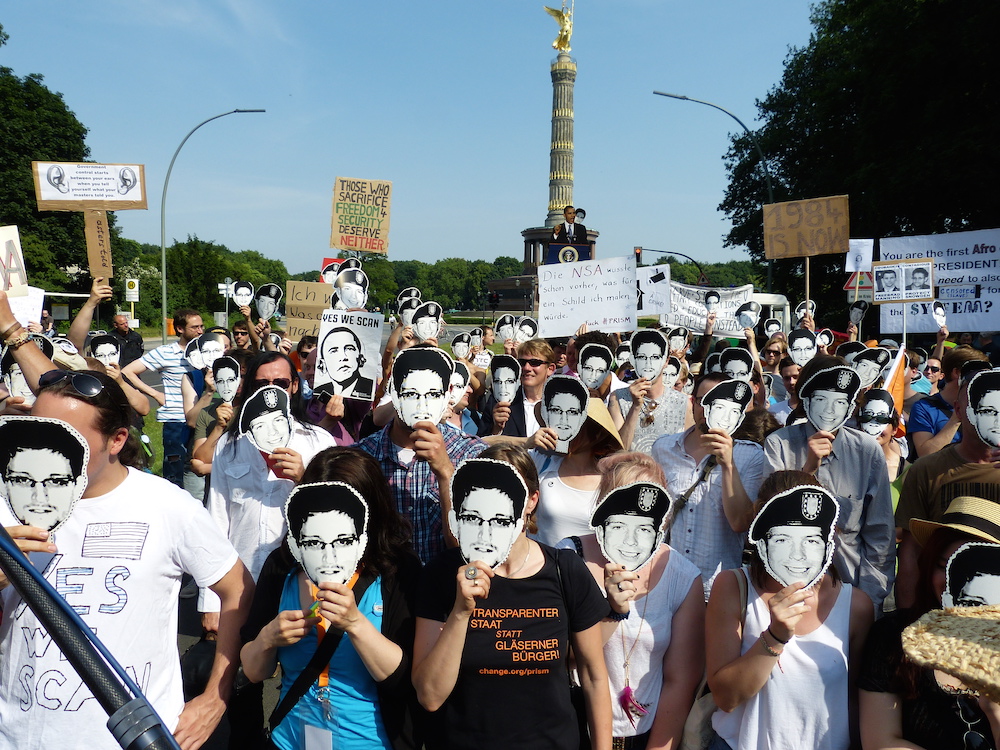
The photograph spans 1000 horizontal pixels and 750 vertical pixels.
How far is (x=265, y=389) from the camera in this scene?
11.3 ft

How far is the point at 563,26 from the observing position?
232 feet

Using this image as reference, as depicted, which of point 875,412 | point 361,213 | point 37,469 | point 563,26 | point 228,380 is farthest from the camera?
point 563,26

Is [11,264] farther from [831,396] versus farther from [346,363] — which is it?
[831,396]

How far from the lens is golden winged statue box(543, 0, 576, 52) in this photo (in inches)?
2771

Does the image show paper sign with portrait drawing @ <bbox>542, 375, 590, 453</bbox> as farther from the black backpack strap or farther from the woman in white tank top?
the black backpack strap

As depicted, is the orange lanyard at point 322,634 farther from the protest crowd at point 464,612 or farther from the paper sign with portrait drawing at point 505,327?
the paper sign with portrait drawing at point 505,327

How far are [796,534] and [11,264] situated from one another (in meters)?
6.69

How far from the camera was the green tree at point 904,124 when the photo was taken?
1984cm

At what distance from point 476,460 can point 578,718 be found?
90 cm

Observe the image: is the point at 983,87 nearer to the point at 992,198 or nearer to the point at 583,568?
the point at 992,198

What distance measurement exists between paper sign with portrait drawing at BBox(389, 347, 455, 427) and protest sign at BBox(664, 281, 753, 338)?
8657mm

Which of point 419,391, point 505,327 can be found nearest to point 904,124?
point 505,327

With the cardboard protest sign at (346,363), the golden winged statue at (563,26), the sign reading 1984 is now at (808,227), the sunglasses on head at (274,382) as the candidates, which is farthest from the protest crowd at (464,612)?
the golden winged statue at (563,26)

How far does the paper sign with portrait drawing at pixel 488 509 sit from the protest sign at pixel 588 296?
5946 millimetres
